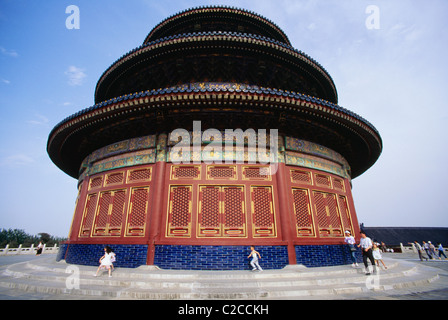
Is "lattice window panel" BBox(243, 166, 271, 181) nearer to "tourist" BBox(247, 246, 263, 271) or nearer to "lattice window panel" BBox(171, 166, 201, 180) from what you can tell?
"lattice window panel" BBox(171, 166, 201, 180)

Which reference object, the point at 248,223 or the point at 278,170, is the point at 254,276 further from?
the point at 278,170

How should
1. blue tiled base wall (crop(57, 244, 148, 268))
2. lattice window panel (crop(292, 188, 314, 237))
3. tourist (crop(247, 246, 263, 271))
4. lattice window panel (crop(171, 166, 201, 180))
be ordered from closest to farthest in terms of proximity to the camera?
tourist (crop(247, 246, 263, 271)), blue tiled base wall (crop(57, 244, 148, 268)), lattice window panel (crop(292, 188, 314, 237)), lattice window panel (crop(171, 166, 201, 180))

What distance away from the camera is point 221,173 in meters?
7.93

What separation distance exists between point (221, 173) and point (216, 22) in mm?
9762

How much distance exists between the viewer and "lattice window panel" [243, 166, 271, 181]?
7922 millimetres

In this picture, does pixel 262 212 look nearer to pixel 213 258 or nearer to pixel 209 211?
pixel 209 211

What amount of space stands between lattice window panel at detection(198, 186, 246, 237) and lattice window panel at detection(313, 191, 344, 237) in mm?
3005

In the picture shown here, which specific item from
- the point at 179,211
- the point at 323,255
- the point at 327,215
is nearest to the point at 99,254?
the point at 179,211

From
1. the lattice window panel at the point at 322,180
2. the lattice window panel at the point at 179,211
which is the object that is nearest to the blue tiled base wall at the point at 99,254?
the lattice window panel at the point at 179,211

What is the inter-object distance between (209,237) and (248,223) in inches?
52.5

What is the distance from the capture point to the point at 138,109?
747 cm

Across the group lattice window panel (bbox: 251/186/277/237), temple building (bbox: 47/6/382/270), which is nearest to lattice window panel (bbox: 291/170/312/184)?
temple building (bbox: 47/6/382/270)

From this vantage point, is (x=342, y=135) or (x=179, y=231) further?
(x=342, y=135)

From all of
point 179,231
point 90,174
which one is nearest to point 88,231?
point 90,174
